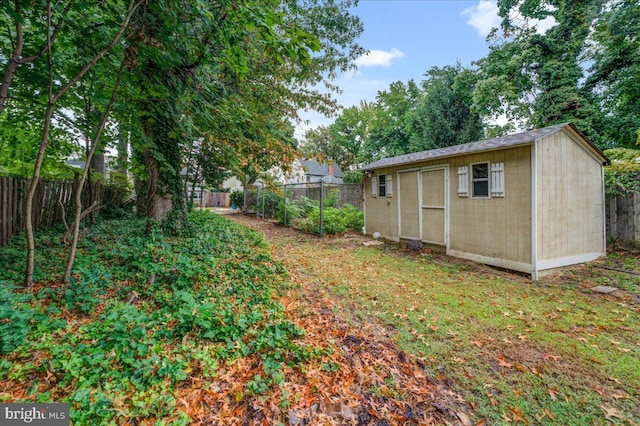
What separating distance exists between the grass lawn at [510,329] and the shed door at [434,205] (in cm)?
Result: 130

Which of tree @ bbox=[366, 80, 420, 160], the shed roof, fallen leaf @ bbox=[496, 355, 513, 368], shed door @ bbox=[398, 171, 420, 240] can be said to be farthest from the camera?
tree @ bbox=[366, 80, 420, 160]

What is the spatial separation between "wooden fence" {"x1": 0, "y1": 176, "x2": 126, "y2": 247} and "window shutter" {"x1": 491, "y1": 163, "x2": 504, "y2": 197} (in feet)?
23.3

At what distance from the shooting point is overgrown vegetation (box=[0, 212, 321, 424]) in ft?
5.81

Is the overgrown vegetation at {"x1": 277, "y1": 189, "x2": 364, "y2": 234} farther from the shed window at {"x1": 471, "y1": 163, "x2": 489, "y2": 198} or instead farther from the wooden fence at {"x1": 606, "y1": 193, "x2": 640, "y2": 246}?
the wooden fence at {"x1": 606, "y1": 193, "x2": 640, "y2": 246}

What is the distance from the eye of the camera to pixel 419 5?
25.8 ft

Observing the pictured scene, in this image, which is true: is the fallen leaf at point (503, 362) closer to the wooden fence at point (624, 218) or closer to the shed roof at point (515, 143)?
the shed roof at point (515, 143)

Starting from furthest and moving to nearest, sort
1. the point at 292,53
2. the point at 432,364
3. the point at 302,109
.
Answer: the point at 302,109 < the point at 292,53 < the point at 432,364

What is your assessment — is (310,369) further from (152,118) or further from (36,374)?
(152,118)

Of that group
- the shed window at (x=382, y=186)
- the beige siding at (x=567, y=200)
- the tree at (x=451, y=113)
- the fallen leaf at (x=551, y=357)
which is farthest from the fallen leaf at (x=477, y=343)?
the tree at (x=451, y=113)

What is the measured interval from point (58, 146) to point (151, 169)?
1901 mm

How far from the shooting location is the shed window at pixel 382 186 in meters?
8.95

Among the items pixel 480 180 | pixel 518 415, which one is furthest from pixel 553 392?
pixel 480 180

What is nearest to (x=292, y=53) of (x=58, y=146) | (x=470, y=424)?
(x=470, y=424)

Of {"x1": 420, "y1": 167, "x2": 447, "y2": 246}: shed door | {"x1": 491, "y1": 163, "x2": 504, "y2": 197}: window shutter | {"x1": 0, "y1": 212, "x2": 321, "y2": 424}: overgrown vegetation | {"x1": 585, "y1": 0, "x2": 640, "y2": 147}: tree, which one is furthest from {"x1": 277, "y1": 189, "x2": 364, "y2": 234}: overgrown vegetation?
{"x1": 585, "y1": 0, "x2": 640, "y2": 147}: tree
